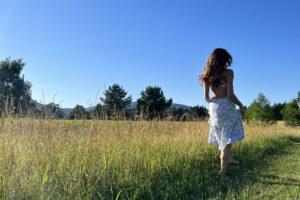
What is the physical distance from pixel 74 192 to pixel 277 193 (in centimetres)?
264

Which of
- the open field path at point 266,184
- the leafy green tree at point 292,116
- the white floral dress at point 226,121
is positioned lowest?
the open field path at point 266,184

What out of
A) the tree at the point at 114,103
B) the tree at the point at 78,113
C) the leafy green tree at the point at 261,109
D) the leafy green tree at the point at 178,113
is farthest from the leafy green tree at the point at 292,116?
the tree at the point at 78,113

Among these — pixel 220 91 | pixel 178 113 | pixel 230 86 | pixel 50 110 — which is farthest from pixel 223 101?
pixel 178 113

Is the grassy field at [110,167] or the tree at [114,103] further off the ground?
the tree at [114,103]

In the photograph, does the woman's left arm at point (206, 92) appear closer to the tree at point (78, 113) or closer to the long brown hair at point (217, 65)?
the long brown hair at point (217, 65)

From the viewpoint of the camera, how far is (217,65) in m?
6.54

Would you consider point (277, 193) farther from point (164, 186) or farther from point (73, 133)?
point (73, 133)

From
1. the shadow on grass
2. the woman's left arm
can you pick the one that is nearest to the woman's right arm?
the woman's left arm

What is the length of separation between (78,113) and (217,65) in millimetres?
2835

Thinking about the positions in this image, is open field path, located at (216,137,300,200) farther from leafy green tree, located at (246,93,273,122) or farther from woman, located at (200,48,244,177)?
leafy green tree, located at (246,93,273,122)

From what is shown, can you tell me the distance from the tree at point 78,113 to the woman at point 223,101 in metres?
2.31

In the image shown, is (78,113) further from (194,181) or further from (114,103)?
(194,181)

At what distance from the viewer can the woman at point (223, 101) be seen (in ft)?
21.5

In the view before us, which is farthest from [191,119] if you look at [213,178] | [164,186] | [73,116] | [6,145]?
[6,145]
